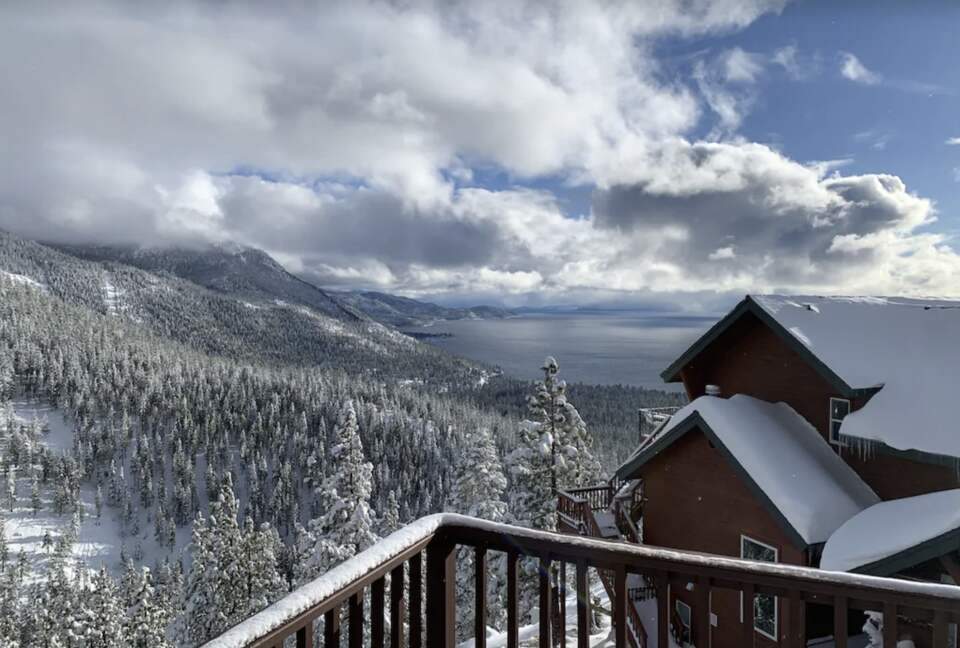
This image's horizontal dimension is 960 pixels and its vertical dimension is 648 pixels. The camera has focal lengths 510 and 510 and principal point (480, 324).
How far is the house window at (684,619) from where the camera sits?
935 centimetres

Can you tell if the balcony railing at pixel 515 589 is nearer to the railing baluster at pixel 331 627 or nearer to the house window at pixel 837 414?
the railing baluster at pixel 331 627

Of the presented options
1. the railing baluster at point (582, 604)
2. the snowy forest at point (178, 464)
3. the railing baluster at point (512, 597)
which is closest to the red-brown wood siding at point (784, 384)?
the railing baluster at point (582, 604)

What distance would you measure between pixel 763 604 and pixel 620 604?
319 inches

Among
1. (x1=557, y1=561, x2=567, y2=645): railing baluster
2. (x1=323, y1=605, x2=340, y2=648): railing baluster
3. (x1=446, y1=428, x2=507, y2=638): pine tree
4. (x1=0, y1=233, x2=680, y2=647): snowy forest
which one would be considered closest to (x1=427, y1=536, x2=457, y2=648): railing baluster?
(x1=323, y1=605, x2=340, y2=648): railing baluster

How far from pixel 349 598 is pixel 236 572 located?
26895mm

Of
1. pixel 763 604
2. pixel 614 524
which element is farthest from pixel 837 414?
pixel 614 524

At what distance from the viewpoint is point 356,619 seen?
225 centimetres

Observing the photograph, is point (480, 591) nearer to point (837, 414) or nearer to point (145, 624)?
point (837, 414)

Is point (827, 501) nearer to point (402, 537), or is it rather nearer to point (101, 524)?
point (402, 537)

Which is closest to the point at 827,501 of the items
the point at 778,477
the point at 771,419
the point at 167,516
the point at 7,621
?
the point at 778,477

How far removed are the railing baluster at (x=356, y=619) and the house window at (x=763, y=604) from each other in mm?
8280

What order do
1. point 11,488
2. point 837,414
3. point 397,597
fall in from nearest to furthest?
point 397,597
point 837,414
point 11,488

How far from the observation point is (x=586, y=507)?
12.2 meters

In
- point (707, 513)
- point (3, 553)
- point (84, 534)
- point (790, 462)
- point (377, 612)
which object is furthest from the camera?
point (84, 534)
